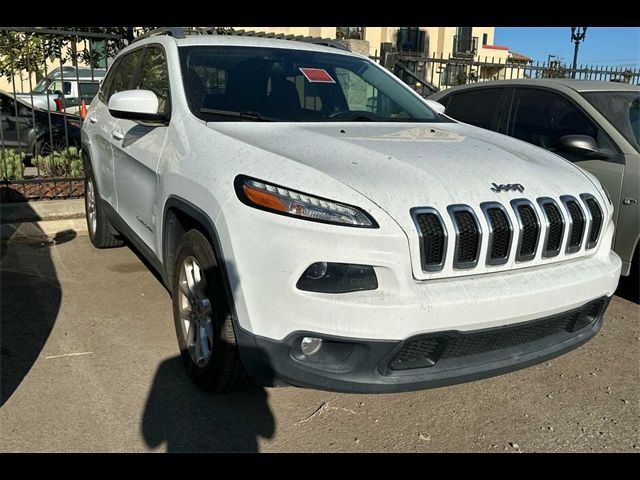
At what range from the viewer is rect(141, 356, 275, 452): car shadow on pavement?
2.59 m

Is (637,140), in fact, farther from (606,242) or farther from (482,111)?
(606,242)

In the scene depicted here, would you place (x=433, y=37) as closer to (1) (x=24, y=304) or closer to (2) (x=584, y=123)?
(2) (x=584, y=123)

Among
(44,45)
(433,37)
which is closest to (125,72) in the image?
(44,45)

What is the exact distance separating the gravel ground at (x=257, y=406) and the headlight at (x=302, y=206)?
107 cm

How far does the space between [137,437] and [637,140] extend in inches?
156

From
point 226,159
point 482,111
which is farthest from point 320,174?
point 482,111

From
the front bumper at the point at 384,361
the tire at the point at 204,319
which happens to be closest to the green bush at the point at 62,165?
the tire at the point at 204,319

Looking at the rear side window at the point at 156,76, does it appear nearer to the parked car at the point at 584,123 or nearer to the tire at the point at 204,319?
the tire at the point at 204,319

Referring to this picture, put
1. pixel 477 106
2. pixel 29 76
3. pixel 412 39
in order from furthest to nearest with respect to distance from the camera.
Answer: pixel 412 39 → pixel 29 76 → pixel 477 106

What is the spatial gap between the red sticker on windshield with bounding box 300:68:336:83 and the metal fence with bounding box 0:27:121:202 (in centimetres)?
381

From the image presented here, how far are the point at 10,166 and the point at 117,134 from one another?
124 inches

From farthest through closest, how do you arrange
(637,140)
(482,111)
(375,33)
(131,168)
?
1. (375,33)
2. (482,111)
3. (637,140)
4. (131,168)

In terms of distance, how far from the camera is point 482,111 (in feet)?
17.6

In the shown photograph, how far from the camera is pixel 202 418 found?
2.76 meters
